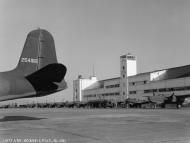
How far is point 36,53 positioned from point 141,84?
78257 mm

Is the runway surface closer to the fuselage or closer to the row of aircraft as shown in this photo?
the fuselage

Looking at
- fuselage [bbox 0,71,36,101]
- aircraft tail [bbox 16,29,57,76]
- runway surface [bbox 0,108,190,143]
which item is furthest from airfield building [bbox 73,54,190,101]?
fuselage [bbox 0,71,36,101]

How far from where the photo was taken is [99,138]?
11.6m

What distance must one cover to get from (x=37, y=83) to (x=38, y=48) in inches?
117

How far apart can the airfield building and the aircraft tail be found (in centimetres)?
5874

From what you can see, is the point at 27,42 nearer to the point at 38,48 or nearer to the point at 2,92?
the point at 38,48

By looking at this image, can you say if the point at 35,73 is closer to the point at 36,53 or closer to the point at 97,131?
the point at 36,53

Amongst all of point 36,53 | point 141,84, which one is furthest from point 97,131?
point 141,84

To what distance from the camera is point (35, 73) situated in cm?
1888

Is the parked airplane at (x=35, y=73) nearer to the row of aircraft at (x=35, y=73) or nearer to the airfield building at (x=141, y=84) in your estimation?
the row of aircraft at (x=35, y=73)

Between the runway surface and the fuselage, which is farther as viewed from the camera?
the fuselage

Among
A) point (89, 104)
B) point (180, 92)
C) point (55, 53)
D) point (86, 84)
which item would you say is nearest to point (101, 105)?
point (89, 104)

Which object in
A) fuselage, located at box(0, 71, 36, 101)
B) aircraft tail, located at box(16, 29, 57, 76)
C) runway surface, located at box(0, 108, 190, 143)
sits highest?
aircraft tail, located at box(16, 29, 57, 76)

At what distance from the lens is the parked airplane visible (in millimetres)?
18109
